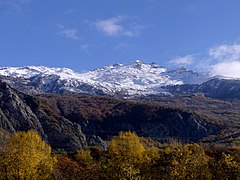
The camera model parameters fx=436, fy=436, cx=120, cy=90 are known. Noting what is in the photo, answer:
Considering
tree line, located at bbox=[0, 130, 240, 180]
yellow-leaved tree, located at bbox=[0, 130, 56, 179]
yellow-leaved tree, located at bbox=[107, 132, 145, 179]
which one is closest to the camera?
tree line, located at bbox=[0, 130, 240, 180]

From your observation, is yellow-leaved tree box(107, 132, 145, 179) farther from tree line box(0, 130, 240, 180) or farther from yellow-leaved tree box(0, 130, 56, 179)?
yellow-leaved tree box(0, 130, 56, 179)

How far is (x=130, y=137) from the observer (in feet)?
399

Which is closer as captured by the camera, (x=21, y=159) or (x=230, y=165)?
(x=230, y=165)

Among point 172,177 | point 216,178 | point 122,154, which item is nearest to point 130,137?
point 122,154

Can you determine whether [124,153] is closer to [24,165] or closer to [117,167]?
[117,167]

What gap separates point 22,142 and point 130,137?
30.2 metres

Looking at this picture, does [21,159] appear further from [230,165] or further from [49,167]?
[230,165]

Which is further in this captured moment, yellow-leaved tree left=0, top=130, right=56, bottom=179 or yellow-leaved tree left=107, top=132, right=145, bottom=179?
yellow-leaved tree left=107, top=132, right=145, bottom=179

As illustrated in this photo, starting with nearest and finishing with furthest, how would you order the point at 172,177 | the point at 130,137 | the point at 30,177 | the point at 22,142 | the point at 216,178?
1. the point at 172,177
2. the point at 216,178
3. the point at 30,177
4. the point at 22,142
5. the point at 130,137

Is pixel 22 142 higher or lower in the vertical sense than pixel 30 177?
higher

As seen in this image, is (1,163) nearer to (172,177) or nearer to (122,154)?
(122,154)

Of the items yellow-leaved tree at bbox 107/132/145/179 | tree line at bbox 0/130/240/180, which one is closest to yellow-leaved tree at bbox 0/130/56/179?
tree line at bbox 0/130/240/180

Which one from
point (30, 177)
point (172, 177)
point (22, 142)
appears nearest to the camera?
point (172, 177)

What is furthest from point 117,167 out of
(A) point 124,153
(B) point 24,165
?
(B) point 24,165
